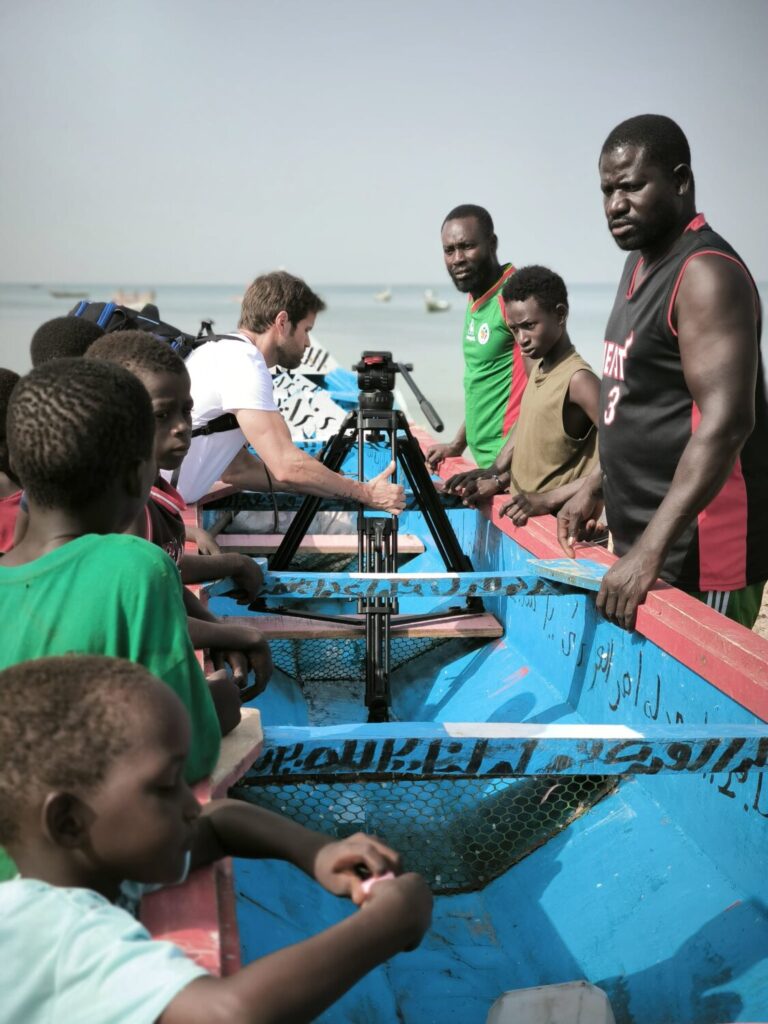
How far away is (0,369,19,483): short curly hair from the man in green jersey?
2513 millimetres

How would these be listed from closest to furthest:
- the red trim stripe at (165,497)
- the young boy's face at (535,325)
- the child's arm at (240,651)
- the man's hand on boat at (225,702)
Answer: the man's hand on boat at (225,702) → the child's arm at (240,651) → the red trim stripe at (165,497) → the young boy's face at (535,325)

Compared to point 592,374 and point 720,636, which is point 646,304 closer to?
point 720,636

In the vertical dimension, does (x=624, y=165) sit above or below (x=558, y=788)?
above

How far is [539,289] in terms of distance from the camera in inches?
155

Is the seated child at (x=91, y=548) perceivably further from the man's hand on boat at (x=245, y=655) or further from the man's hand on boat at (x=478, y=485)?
the man's hand on boat at (x=478, y=485)

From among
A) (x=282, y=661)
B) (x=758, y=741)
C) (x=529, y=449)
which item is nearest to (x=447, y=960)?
(x=758, y=741)

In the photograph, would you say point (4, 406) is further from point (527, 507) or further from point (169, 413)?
point (527, 507)

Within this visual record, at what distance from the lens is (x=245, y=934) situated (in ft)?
6.74

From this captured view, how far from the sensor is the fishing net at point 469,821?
8.27ft

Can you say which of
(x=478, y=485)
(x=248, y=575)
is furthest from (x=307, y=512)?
(x=248, y=575)

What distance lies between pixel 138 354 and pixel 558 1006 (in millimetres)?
1465

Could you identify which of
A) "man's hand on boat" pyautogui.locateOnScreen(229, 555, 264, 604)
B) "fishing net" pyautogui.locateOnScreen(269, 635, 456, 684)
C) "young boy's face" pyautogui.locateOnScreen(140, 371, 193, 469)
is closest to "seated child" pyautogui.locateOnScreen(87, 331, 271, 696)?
"young boy's face" pyautogui.locateOnScreen(140, 371, 193, 469)

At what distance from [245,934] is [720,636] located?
1180 mm

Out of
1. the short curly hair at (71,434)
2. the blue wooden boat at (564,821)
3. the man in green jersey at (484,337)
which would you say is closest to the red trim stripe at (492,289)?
the man in green jersey at (484,337)
